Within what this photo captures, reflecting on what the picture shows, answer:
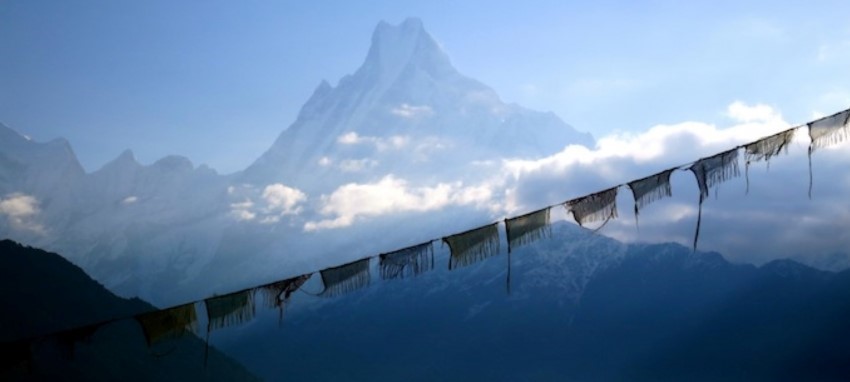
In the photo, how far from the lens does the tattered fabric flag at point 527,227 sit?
1238 cm

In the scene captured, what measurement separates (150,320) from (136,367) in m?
114

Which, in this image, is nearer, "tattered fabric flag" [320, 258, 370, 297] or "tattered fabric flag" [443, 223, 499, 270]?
"tattered fabric flag" [443, 223, 499, 270]

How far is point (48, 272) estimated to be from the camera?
12900 cm

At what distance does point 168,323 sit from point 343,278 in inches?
133

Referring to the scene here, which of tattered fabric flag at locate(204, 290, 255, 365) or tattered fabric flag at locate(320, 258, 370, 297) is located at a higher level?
tattered fabric flag at locate(320, 258, 370, 297)

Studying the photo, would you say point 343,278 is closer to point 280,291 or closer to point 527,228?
point 280,291

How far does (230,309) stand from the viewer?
13.2 metres

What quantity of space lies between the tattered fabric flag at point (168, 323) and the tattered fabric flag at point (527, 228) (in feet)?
19.2

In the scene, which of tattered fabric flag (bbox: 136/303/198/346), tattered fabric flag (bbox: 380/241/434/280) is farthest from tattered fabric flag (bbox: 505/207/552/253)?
tattered fabric flag (bbox: 136/303/198/346)

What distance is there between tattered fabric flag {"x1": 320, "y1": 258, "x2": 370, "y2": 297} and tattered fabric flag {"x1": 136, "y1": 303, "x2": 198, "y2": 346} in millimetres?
2536

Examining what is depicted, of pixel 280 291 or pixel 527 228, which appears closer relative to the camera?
pixel 527 228

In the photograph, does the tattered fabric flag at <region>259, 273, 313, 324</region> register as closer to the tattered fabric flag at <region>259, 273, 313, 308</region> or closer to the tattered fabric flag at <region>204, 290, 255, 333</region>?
the tattered fabric flag at <region>259, 273, 313, 308</region>

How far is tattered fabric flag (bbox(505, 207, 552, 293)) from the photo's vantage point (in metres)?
12.4

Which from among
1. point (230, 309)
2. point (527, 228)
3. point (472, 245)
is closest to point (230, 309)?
point (230, 309)
